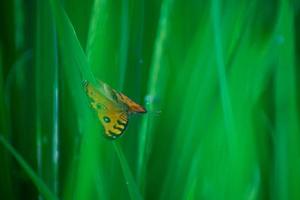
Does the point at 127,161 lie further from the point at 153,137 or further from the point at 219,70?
the point at 219,70

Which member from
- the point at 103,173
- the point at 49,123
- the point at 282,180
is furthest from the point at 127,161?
the point at 282,180

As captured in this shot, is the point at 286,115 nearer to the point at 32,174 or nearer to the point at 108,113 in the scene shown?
the point at 108,113

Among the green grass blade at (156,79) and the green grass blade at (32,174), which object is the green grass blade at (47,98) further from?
the green grass blade at (156,79)

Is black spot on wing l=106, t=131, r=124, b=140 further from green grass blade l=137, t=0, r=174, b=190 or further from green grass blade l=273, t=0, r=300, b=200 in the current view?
green grass blade l=273, t=0, r=300, b=200

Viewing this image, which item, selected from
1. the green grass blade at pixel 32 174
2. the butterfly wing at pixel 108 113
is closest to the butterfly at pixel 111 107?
the butterfly wing at pixel 108 113

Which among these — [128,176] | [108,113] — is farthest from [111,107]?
[128,176]

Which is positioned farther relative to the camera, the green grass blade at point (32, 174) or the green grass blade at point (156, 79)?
the green grass blade at point (32, 174)

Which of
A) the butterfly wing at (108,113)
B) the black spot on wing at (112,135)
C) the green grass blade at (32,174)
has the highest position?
the butterfly wing at (108,113)
